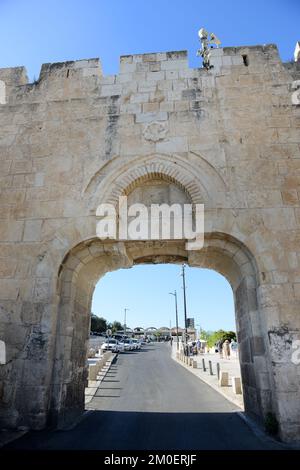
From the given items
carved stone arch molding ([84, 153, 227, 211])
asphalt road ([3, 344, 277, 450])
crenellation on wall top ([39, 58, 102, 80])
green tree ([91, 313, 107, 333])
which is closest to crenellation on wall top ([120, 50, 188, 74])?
crenellation on wall top ([39, 58, 102, 80])

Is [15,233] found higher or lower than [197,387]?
higher

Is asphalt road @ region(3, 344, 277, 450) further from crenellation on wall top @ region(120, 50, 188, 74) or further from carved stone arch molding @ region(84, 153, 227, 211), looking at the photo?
crenellation on wall top @ region(120, 50, 188, 74)

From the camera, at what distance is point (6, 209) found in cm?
535

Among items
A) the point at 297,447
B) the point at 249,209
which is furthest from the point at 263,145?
the point at 297,447

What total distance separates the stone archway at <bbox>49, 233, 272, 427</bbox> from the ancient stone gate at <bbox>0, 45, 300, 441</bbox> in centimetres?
2

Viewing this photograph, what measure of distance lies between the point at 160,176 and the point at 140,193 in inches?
17.3

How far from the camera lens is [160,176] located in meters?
5.30

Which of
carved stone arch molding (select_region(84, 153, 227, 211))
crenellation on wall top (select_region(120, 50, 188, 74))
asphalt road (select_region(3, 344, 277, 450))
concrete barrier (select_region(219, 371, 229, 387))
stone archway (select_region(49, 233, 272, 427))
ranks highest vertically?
crenellation on wall top (select_region(120, 50, 188, 74))

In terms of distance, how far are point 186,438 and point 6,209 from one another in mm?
4365

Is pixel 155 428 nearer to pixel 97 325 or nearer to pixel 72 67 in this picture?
pixel 72 67

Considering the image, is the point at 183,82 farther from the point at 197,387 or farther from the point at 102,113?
the point at 197,387

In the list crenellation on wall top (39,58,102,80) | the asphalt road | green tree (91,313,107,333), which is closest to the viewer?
the asphalt road

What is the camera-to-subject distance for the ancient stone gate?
14.7ft

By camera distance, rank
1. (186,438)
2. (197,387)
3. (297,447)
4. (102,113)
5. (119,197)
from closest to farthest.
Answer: (297,447) → (186,438) → (119,197) → (102,113) → (197,387)
